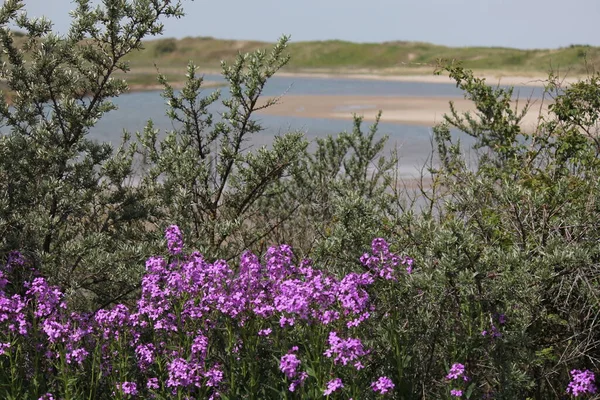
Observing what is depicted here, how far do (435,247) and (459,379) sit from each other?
0.72 metres

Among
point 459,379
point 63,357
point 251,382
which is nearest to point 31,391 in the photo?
point 63,357

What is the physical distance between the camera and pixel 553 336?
5027 millimetres

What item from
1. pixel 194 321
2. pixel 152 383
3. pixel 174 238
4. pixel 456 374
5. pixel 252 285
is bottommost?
pixel 152 383

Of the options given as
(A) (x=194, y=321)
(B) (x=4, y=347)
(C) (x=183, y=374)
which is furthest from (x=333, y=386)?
(B) (x=4, y=347)

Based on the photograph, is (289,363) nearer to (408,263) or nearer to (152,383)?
(152,383)

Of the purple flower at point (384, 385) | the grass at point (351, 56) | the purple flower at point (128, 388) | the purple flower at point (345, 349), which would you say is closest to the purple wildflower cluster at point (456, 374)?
the purple flower at point (384, 385)

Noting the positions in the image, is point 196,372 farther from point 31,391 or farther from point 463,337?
point 463,337

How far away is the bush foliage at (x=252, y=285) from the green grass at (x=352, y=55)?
3480 inches

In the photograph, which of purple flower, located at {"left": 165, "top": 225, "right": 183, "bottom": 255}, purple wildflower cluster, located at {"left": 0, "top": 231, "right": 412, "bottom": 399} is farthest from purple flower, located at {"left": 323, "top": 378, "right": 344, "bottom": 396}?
purple flower, located at {"left": 165, "top": 225, "right": 183, "bottom": 255}

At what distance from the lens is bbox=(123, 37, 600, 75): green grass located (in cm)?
10025

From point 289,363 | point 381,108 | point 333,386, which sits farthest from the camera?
point 381,108

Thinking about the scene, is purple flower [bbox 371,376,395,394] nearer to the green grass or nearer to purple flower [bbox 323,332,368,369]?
purple flower [bbox 323,332,368,369]

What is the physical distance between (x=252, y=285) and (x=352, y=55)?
133 meters

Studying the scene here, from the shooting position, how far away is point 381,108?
41.1 meters
